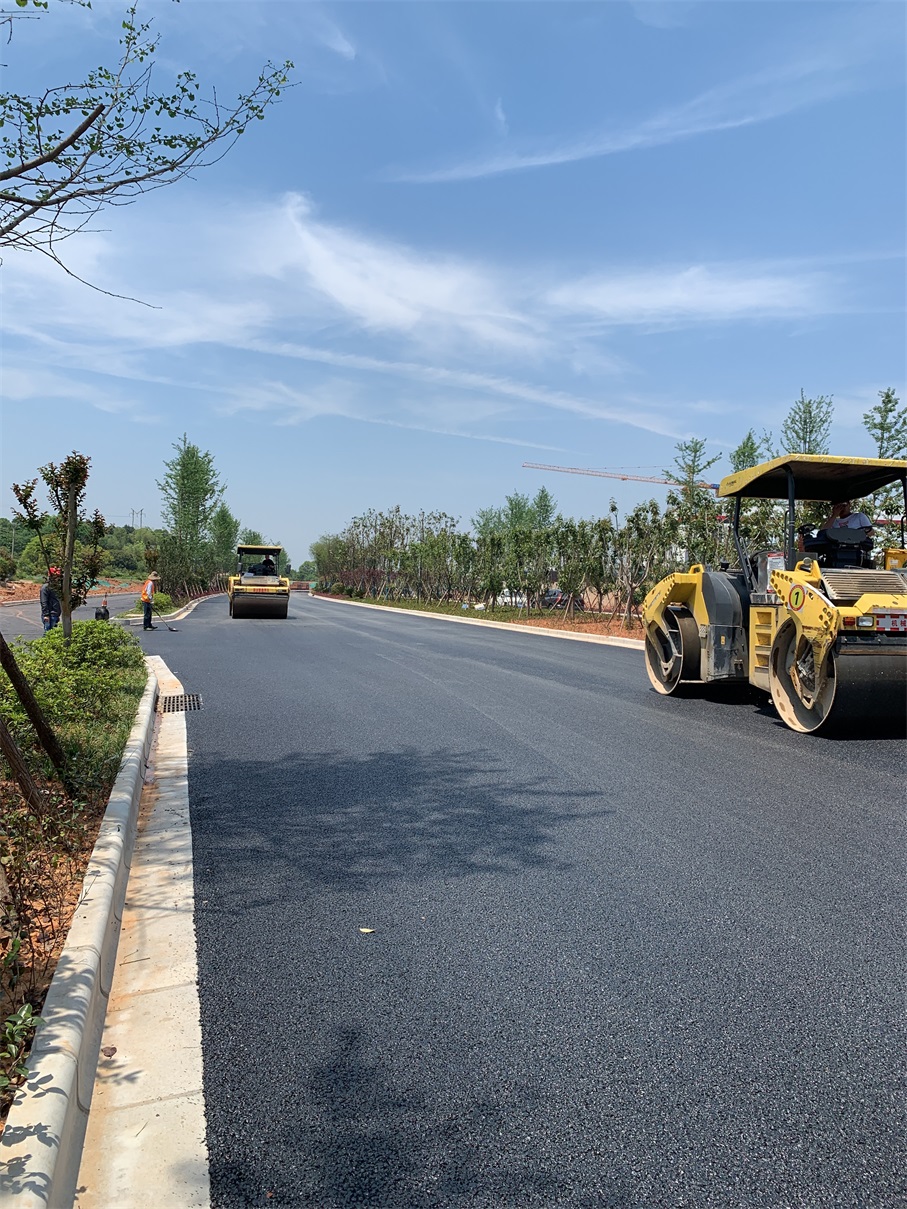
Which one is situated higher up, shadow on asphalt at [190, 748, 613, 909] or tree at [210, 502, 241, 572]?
tree at [210, 502, 241, 572]

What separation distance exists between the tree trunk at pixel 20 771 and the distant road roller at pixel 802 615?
6044mm

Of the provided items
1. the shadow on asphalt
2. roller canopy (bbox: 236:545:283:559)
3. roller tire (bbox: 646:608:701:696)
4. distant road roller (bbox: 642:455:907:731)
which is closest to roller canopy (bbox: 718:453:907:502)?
distant road roller (bbox: 642:455:907:731)

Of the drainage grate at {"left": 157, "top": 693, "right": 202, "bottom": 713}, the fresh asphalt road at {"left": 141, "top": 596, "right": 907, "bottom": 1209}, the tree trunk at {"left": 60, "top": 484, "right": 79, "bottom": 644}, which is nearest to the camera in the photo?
the fresh asphalt road at {"left": 141, "top": 596, "right": 907, "bottom": 1209}

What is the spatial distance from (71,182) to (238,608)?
2294 centimetres

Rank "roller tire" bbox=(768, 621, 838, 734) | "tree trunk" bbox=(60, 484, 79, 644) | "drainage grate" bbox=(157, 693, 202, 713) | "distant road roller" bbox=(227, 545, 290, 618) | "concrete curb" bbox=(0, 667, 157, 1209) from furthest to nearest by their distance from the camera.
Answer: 1. "distant road roller" bbox=(227, 545, 290, 618)
2. "tree trunk" bbox=(60, 484, 79, 644)
3. "drainage grate" bbox=(157, 693, 202, 713)
4. "roller tire" bbox=(768, 621, 838, 734)
5. "concrete curb" bbox=(0, 667, 157, 1209)

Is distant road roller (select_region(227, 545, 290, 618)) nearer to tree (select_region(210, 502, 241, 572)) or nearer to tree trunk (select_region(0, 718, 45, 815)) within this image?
tree trunk (select_region(0, 718, 45, 815))

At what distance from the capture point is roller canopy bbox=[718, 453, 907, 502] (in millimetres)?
8328

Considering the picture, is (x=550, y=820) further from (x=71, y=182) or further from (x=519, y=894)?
(x=71, y=182)

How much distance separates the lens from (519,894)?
4047mm

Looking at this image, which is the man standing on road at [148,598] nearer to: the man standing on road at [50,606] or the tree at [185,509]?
the man standing on road at [50,606]

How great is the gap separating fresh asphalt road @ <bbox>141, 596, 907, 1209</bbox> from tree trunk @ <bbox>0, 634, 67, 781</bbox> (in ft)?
3.01

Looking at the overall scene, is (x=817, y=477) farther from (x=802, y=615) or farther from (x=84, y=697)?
(x=84, y=697)

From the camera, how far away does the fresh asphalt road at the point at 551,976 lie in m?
2.27

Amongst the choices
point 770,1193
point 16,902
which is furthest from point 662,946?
point 16,902
